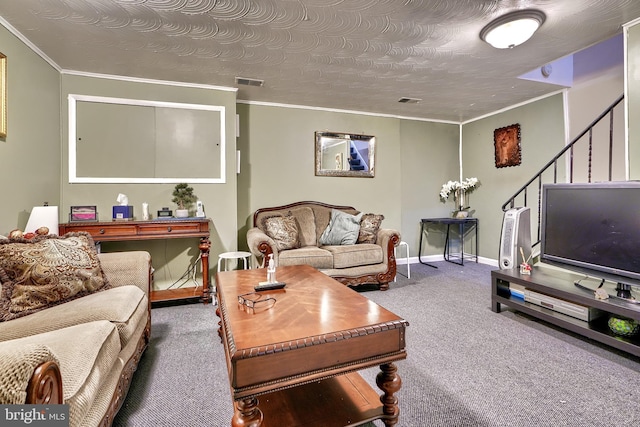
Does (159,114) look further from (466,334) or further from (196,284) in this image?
(466,334)

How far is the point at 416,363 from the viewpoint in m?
1.96

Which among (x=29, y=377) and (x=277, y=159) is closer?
(x=29, y=377)

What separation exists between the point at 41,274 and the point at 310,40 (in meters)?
2.48

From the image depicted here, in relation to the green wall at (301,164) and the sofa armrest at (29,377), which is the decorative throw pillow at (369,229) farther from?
the sofa armrest at (29,377)

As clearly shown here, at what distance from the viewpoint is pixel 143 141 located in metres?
3.42

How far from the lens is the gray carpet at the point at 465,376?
148cm

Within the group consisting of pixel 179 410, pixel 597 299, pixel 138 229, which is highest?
pixel 138 229

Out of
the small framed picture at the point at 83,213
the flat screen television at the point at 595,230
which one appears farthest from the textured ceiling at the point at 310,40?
the small framed picture at the point at 83,213

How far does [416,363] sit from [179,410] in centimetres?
142

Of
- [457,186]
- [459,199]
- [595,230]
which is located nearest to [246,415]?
[595,230]

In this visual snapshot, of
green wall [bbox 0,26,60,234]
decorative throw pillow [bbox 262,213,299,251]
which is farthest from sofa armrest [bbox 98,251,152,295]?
decorative throw pillow [bbox 262,213,299,251]

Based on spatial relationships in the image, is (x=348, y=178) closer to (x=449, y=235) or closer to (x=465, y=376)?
(x=449, y=235)

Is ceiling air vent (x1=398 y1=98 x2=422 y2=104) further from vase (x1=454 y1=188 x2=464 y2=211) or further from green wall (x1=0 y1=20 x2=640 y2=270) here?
vase (x1=454 y1=188 x2=464 y2=211)

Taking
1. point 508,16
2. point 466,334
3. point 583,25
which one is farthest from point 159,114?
point 583,25
